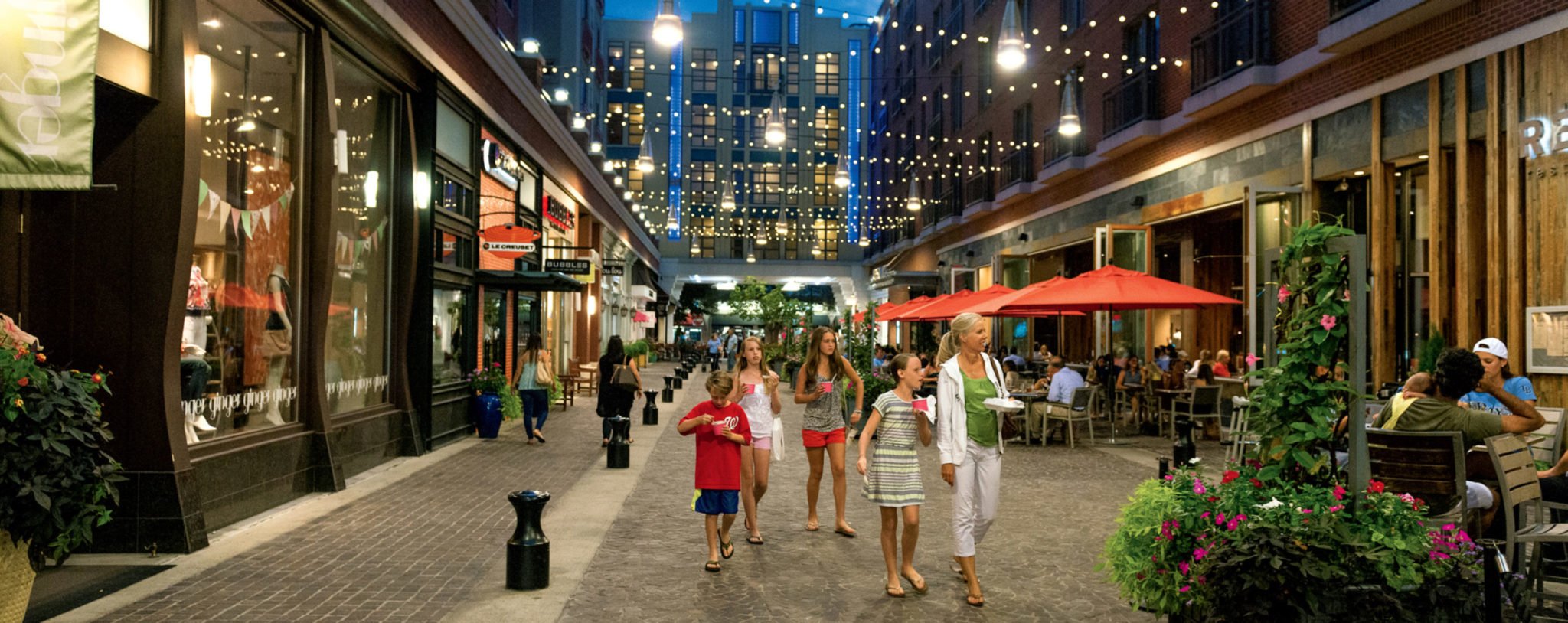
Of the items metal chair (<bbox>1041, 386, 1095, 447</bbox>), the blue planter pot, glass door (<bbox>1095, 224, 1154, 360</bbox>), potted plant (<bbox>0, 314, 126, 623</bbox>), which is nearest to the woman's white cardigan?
potted plant (<bbox>0, 314, 126, 623</bbox>)

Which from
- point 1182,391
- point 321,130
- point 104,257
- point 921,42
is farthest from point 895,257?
point 104,257

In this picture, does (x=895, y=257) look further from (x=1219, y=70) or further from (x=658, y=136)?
(x=1219, y=70)

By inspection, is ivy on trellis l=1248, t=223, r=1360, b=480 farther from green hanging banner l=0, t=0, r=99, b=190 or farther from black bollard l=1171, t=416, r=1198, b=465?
green hanging banner l=0, t=0, r=99, b=190

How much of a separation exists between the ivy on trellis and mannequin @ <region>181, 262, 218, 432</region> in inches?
295

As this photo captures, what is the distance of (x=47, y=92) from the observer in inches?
225

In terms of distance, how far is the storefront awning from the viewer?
649 inches

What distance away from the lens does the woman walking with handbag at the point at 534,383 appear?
15.0 m

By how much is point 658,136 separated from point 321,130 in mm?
53832

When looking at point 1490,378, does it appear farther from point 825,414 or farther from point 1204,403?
point 1204,403

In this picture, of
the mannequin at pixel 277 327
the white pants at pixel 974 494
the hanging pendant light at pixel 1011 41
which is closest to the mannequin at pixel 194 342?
the mannequin at pixel 277 327

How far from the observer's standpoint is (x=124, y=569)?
684 cm

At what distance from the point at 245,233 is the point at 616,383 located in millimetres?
5971

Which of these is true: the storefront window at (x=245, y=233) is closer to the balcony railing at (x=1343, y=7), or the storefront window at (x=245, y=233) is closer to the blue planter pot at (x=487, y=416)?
the blue planter pot at (x=487, y=416)

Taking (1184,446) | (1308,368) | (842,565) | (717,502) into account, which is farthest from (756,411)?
(1184,446)
